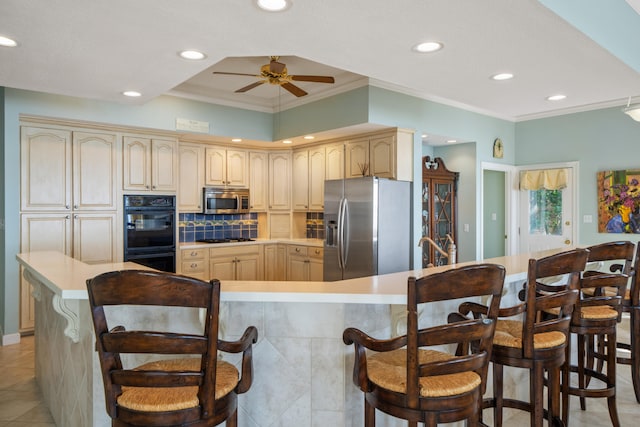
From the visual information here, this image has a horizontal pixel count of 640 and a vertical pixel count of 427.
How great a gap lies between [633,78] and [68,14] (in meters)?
3.73

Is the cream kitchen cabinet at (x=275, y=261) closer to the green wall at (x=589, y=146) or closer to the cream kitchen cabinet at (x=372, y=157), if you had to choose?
the cream kitchen cabinet at (x=372, y=157)

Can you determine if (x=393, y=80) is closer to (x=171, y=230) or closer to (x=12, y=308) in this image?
(x=171, y=230)

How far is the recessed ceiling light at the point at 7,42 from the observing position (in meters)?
2.32

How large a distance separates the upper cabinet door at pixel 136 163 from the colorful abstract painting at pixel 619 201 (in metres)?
5.66

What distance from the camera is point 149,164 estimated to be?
4941mm

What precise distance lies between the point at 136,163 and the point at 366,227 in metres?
2.73

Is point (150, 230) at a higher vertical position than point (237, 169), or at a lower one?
lower

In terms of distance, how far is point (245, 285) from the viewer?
1.87 m

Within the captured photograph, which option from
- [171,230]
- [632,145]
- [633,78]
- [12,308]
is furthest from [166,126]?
[632,145]

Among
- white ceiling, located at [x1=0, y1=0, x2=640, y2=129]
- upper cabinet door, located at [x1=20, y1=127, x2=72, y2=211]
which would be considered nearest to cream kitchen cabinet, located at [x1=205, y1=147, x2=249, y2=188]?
upper cabinet door, located at [x1=20, y1=127, x2=72, y2=211]

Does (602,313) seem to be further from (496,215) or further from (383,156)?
(496,215)

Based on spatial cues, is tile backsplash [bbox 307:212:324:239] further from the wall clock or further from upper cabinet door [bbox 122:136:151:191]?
the wall clock

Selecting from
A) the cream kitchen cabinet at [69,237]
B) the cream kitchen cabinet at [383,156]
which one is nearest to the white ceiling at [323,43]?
the cream kitchen cabinet at [383,156]

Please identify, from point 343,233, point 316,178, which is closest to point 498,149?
point 316,178
